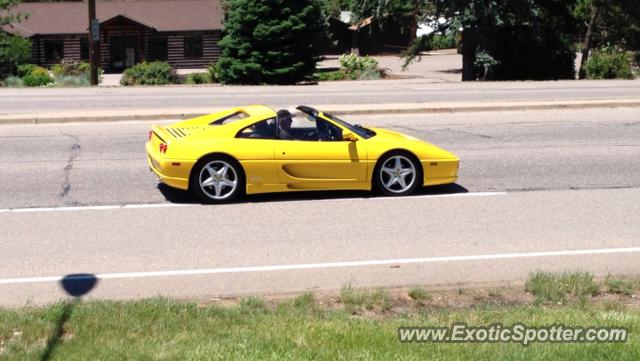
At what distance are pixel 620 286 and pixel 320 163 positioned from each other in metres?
4.54

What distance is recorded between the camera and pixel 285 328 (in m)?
6.57

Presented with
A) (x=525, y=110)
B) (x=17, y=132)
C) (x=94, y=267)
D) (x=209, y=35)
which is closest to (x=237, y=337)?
(x=94, y=267)

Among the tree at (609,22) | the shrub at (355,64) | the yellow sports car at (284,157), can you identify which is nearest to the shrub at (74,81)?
the shrub at (355,64)

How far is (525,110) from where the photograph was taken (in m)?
21.1

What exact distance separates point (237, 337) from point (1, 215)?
5.46 m

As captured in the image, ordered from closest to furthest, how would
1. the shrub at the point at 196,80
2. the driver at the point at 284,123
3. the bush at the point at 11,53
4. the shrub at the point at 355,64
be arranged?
the driver at the point at 284,123
the shrub at the point at 196,80
the bush at the point at 11,53
the shrub at the point at 355,64

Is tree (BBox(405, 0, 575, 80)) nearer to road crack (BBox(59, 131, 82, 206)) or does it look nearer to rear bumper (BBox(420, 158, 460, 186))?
road crack (BBox(59, 131, 82, 206))

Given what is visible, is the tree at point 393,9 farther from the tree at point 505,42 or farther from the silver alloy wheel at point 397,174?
the silver alloy wheel at point 397,174

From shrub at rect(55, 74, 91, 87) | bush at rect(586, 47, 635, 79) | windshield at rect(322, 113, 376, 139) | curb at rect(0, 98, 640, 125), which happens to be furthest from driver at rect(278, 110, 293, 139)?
bush at rect(586, 47, 635, 79)

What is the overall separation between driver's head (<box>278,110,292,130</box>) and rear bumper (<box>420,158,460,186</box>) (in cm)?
187

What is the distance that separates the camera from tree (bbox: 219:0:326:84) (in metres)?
42.1

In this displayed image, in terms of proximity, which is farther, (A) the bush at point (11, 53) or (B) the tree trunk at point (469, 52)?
(A) the bush at point (11, 53)

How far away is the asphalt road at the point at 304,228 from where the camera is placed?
332 inches

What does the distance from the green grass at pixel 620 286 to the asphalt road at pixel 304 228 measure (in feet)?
1.60
